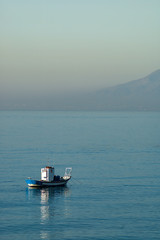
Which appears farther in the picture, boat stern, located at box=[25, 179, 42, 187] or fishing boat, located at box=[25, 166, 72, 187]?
fishing boat, located at box=[25, 166, 72, 187]

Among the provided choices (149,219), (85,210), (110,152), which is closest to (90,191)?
(85,210)

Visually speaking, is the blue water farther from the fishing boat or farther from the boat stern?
the fishing boat

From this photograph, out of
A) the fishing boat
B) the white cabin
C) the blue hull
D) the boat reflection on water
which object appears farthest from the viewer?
the white cabin

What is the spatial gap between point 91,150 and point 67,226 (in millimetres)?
88421

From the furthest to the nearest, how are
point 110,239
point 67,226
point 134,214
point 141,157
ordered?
point 141,157
point 134,214
point 67,226
point 110,239

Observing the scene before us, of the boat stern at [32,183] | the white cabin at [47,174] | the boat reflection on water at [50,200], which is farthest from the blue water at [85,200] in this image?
the white cabin at [47,174]

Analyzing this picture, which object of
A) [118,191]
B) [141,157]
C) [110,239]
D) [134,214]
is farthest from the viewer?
[141,157]

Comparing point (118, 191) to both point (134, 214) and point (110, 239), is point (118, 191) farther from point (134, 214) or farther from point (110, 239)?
point (110, 239)

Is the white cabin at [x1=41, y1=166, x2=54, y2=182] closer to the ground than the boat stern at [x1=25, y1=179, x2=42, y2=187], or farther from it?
farther from it

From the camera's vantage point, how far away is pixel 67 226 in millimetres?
65312

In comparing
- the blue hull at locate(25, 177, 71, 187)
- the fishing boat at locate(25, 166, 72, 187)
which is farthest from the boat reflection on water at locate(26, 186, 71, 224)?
the fishing boat at locate(25, 166, 72, 187)

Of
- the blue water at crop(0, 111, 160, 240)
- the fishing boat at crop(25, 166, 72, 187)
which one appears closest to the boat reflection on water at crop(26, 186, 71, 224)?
the blue water at crop(0, 111, 160, 240)

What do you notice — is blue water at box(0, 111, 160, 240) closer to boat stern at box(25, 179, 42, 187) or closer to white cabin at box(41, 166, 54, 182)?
boat stern at box(25, 179, 42, 187)

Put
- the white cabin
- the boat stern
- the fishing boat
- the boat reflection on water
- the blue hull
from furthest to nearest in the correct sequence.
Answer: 1. the white cabin
2. the fishing boat
3. the blue hull
4. the boat stern
5. the boat reflection on water
